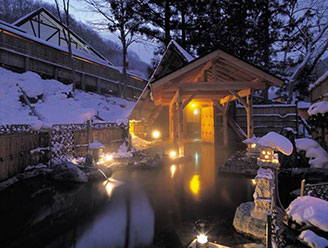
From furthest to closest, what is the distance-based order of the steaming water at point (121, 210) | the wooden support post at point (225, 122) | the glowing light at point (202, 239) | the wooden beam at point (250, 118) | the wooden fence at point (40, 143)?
the wooden support post at point (225, 122) < the wooden beam at point (250, 118) < the wooden fence at point (40, 143) < the steaming water at point (121, 210) < the glowing light at point (202, 239)

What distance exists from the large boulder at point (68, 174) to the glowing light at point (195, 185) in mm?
3708

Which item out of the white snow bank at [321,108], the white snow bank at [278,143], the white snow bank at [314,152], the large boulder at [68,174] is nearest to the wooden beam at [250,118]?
the white snow bank at [314,152]

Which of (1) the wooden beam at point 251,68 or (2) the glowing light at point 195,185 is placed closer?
(2) the glowing light at point 195,185

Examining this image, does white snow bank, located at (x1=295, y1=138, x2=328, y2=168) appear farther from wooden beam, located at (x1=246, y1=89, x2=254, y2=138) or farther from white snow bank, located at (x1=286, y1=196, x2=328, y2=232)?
white snow bank, located at (x1=286, y1=196, x2=328, y2=232)

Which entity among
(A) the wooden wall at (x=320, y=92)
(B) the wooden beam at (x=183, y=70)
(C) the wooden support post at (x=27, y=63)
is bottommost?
(A) the wooden wall at (x=320, y=92)

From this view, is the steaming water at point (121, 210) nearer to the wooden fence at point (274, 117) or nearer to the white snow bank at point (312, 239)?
the white snow bank at point (312, 239)

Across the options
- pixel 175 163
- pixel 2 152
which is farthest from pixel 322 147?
pixel 2 152

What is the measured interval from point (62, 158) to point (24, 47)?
13.7m

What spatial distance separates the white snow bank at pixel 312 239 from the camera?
10.9 ft

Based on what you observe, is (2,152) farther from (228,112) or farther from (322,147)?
(228,112)

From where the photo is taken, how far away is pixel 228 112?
656 inches

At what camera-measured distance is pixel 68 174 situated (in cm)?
762

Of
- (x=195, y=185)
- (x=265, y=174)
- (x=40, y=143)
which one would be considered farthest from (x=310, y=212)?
(x=40, y=143)

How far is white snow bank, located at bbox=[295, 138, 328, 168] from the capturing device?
814cm
